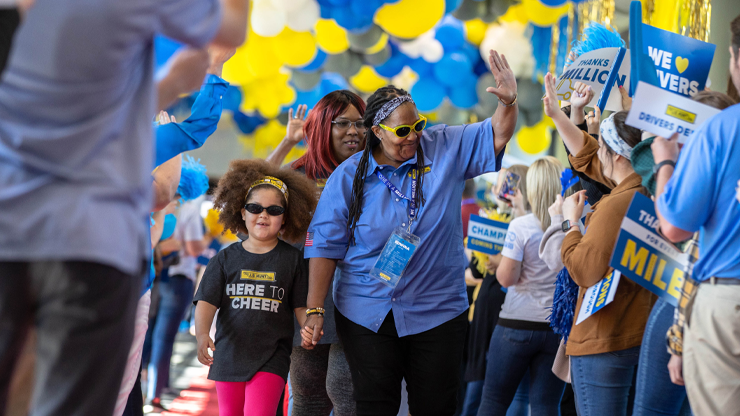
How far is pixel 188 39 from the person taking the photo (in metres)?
1.07

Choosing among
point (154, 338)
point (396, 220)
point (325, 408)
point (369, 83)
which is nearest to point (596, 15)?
point (369, 83)

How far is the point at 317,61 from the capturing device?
6070 millimetres

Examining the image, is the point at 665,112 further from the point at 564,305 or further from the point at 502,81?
the point at 564,305

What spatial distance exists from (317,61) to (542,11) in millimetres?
2276

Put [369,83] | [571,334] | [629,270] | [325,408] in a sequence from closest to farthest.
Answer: [629,270]
[571,334]
[325,408]
[369,83]

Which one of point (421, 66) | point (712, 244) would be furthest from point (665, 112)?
point (421, 66)

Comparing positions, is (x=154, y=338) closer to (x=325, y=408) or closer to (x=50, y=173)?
(x=325, y=408)

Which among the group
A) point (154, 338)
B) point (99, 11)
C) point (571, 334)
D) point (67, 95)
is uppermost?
point (99, 11)

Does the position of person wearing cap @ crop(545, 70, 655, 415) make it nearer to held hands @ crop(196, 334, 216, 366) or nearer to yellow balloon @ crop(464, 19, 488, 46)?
held hands @ crop(196, 334, 216, 366)

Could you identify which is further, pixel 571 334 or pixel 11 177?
pixel 571 334

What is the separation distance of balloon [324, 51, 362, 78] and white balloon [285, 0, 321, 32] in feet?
2.87

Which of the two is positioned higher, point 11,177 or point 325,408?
point 11,177

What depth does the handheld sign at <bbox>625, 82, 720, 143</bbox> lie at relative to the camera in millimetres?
1625

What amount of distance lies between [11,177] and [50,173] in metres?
0.06
